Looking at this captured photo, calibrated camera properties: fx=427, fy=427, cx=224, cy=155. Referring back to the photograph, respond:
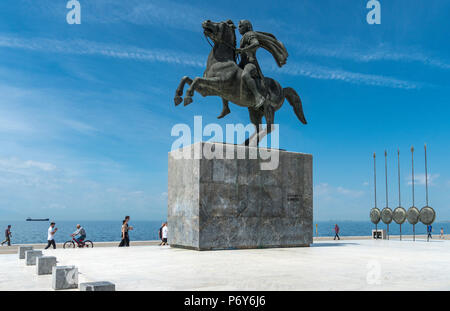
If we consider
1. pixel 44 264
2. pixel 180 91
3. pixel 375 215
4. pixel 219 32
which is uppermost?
pixel 219 32

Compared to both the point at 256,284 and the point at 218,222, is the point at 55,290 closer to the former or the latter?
the point at 256,284

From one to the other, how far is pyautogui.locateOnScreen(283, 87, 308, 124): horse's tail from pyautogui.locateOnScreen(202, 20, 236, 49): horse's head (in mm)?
3113

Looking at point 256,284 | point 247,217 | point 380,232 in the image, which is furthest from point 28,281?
point 380,232

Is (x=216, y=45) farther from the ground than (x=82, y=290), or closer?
farther from the ground

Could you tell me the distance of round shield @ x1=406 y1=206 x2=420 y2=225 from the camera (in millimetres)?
23316

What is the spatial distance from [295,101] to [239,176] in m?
4.75

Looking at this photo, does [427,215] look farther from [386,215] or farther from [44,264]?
[44,264]

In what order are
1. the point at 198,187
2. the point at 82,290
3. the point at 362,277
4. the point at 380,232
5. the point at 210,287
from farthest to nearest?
the point at 380,232
the point at 198,187
the point at 362,277
the point at 210,287
the point at 82,290

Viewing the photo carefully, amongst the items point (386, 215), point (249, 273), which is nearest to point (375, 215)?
point (386, 215)

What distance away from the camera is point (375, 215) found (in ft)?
82.7

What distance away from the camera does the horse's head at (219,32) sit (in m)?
14.1

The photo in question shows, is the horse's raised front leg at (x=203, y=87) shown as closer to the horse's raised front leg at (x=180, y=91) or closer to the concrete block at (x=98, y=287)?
the horse's raised front leg at (x=180, y=91)
